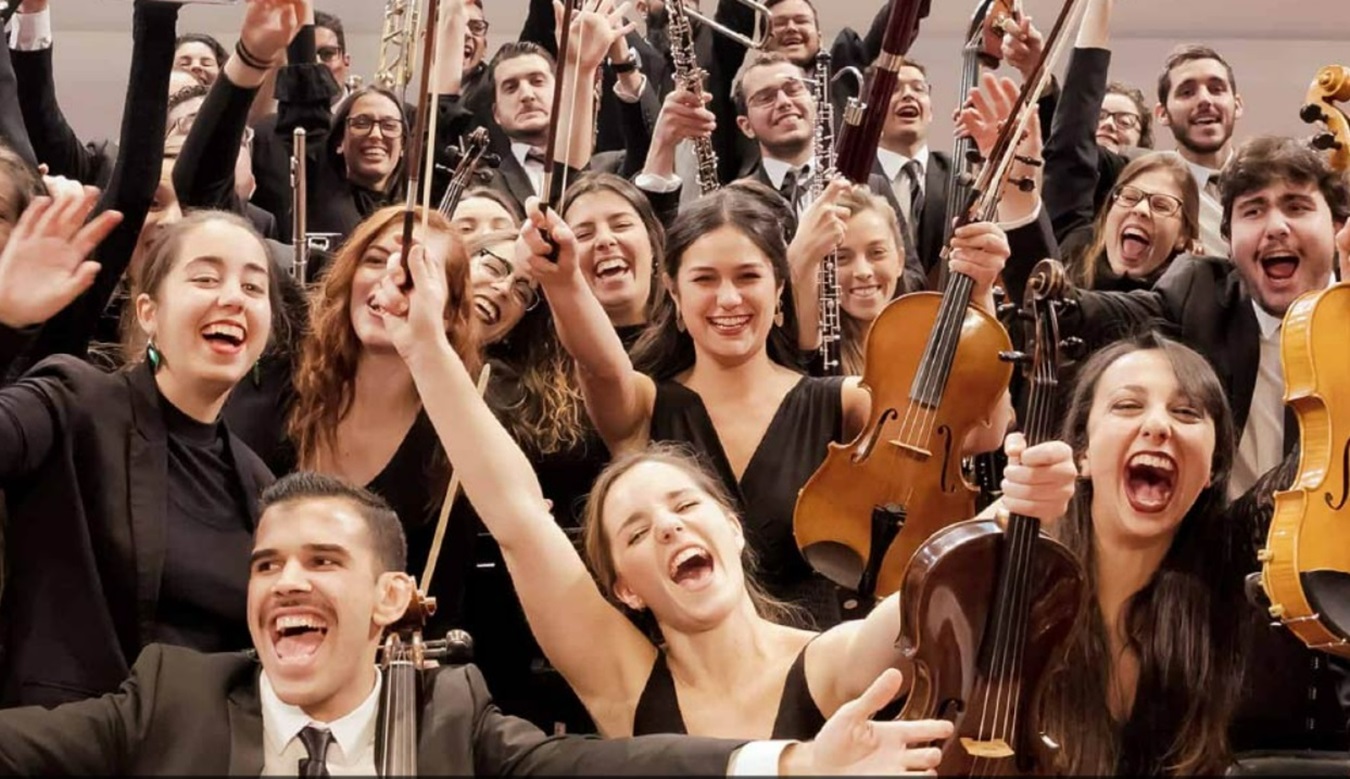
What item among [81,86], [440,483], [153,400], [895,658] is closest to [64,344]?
[153,400]

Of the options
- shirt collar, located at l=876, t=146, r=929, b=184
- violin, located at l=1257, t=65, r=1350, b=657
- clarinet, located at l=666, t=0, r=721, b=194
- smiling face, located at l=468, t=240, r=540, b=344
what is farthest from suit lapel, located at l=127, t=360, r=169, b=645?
shirt collar, located at l=876, t=146, r=929, b=184

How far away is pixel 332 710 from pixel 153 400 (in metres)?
0.44

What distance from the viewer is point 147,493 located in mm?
1883

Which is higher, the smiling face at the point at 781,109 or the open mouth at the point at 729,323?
the smiling face at the point at 781,109

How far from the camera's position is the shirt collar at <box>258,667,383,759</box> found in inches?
65.4

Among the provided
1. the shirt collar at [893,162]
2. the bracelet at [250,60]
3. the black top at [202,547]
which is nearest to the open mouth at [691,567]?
the black top at [202,547]

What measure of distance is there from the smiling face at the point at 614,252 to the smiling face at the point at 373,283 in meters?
0.34

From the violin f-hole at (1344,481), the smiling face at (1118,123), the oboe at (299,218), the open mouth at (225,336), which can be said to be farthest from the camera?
the smiling face at (1118,123)

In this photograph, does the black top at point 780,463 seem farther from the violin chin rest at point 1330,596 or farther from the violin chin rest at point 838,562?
the violin chin rest at point 1330,596

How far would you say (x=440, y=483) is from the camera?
7.07ft

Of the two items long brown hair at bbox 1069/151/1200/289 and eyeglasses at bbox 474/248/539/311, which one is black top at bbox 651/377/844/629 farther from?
long brown hair at bbox 1069/151/1200/289

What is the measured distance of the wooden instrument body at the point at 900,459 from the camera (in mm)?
2123

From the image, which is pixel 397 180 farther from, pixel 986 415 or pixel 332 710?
pixel 332 710

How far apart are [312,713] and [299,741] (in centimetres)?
3
